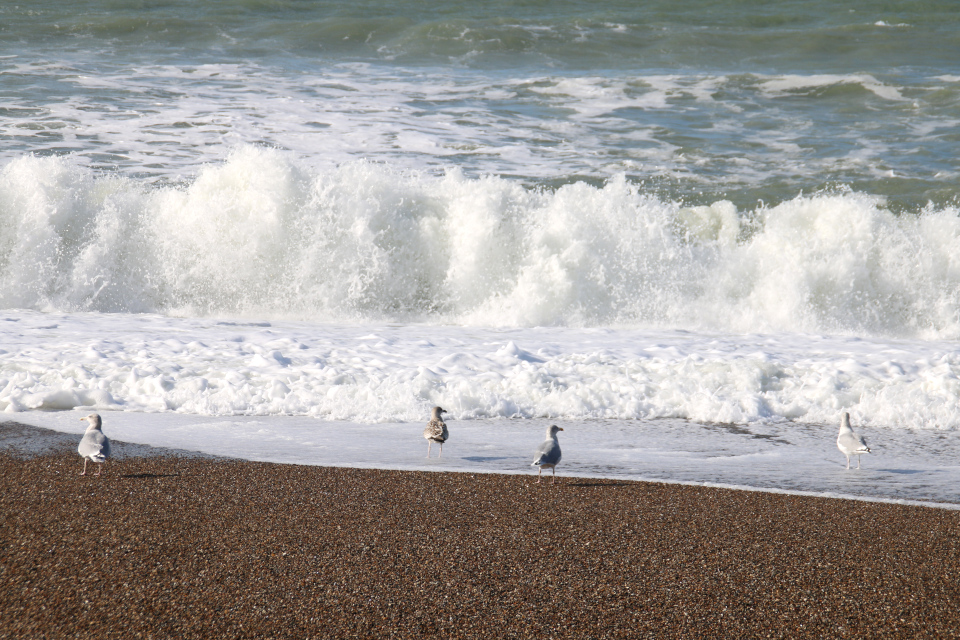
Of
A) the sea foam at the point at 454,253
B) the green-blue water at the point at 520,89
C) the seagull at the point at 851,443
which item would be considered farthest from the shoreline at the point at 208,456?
the green-blue water at the point at 520,89

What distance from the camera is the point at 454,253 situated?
10.2 metres

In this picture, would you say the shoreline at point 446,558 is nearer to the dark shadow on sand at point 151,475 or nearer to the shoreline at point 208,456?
the dark shadow on sand at point 151,475

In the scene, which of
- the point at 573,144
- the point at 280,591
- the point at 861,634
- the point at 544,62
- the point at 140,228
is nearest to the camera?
the point at 861,634

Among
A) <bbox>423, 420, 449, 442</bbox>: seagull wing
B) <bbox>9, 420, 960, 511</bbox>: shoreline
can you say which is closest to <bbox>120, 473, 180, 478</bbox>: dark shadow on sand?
<bbox>9, 420, 960, 511</bbox>: shoreline

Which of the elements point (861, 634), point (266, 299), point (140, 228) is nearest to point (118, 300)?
point (140, 228)

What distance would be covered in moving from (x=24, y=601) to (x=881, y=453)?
493cm

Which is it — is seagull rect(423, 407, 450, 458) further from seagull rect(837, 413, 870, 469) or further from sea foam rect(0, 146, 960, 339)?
sea foam rect(0, 146, 960, 339)

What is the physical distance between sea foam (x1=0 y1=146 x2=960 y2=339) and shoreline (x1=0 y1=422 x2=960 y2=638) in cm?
520

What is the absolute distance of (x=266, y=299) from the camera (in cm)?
977

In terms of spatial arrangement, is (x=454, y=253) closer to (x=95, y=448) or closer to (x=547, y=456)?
(x=547, y=456)

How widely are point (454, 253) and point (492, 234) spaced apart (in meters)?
0.55

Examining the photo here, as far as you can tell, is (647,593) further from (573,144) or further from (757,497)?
(573,144)

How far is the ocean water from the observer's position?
6023 millimetres

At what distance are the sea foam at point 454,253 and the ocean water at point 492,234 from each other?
1.5 inches
